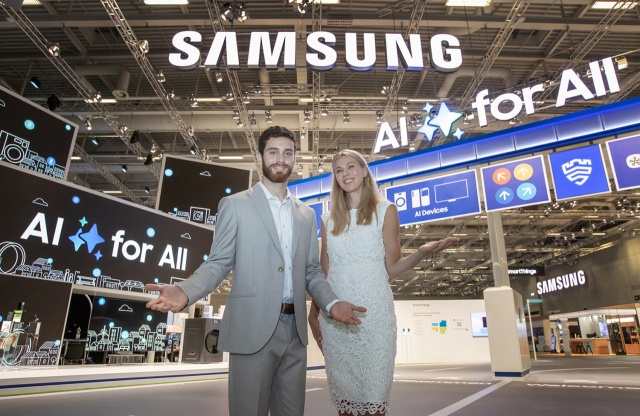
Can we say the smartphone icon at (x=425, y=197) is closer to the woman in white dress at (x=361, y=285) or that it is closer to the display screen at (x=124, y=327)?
the woman in white dress at (x=361, y=285)

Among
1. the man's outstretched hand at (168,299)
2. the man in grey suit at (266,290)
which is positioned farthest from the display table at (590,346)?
the man's outstretched hand at (168,299)

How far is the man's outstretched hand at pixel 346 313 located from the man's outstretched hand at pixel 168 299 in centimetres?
51

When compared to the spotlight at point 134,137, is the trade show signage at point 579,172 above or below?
below

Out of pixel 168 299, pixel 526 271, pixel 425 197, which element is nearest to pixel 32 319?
pixel 425 197

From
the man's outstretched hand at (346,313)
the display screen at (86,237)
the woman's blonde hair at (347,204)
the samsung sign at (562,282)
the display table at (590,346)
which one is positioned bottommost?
the display table at (590,346)

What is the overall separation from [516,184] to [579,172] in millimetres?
820

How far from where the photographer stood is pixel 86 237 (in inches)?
301

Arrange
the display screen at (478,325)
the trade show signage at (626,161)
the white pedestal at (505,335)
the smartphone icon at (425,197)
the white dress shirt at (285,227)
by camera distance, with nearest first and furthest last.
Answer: the white dress shirt at (285,227)
the trade show signage at (626,161)
the smartphone icon at (425,197)
the white pedestal at (505,335)
the display screen at (478,325)

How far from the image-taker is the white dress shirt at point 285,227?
5.08 feet

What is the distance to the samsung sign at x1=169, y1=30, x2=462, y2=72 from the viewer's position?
7.81 metres

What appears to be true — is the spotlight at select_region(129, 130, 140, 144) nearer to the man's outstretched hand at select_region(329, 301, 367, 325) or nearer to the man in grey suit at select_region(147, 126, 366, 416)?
the man in grey suit at select_region(147, 126, 366, 416)

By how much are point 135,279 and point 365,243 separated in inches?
313

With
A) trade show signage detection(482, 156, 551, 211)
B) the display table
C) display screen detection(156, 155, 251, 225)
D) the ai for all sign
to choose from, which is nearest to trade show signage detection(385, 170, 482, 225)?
trade show signage detection(482, 156, 551, 211)

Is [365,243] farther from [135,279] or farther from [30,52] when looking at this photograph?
[30,52]
